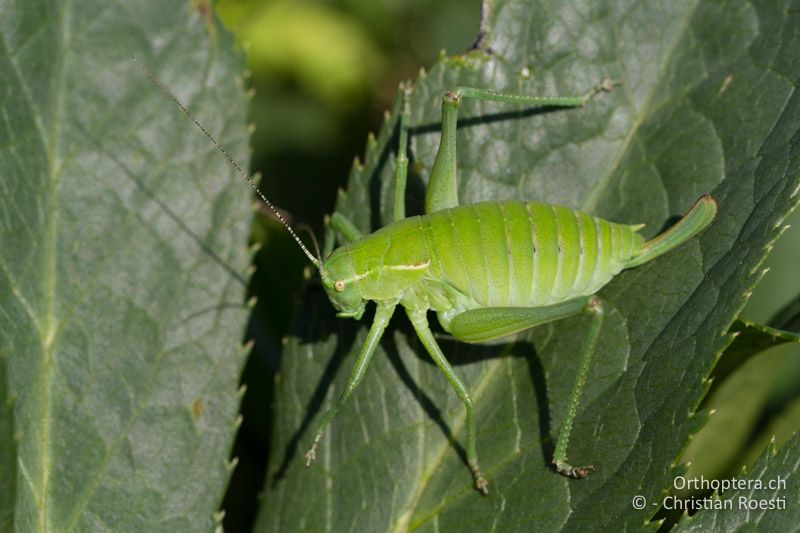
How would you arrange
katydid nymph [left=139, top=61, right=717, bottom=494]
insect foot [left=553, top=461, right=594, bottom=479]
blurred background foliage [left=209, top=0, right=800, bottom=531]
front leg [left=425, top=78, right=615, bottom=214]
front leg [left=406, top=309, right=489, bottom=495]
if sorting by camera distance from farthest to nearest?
blurred background foliage [left=209, top=0, right=800, bottom=531] → front leg [left=425, top=78, right=615, bottom=214] → katydid nymph [left=139, top=61, right=717, bottom=494] → front leg [left=406, top=309, right=489, bottom=495] → insect foot [left=553, top=461, right=594, bottom=479]

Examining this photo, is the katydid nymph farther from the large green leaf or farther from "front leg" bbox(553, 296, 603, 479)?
the large green leaf

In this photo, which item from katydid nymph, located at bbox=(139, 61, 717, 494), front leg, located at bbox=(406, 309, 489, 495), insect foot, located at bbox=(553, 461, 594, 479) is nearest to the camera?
insect foot, located at bbox=(553, 461, 594, 479)

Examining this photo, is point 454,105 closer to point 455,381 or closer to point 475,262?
point 475,262

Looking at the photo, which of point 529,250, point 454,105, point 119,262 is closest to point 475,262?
point 529,250

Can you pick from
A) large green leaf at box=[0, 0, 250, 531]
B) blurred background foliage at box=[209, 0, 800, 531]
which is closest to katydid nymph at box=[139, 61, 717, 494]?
large green leaf at box=[0, 0, 250, 531]

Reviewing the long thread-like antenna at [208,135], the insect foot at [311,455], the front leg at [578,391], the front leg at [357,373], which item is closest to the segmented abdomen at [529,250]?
the front leg at [578,391]

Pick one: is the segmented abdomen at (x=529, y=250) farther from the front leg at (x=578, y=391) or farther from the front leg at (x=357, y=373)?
the front leg at (x=357, y=373)

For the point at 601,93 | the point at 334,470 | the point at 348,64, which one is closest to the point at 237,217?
the point at 334,470
